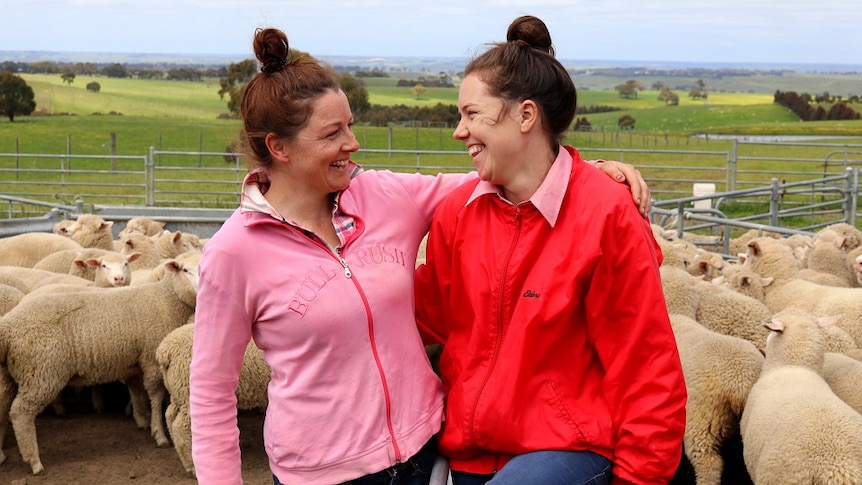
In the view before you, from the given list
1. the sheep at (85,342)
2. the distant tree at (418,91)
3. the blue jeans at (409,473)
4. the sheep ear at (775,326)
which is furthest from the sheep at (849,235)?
the distant tree at (418,91)

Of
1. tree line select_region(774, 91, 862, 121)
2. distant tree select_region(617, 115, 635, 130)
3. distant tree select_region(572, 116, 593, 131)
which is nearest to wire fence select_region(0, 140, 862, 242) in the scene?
distant tree select_region(572, 116, 593, 131)

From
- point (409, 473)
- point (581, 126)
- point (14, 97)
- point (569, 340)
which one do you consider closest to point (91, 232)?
point (409, 473)

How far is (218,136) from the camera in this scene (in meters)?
59.1

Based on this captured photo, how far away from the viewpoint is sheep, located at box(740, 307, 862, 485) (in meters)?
3.70

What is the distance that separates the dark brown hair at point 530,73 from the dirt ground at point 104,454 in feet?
12.3

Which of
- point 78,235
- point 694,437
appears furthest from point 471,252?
point 78,235

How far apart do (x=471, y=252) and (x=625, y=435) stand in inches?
24.4

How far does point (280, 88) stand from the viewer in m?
2.60

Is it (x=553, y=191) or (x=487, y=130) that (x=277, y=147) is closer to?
(x=487, y=130)

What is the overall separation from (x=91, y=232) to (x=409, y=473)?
7772mm

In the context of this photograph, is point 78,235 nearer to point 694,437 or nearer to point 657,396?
point 694,437

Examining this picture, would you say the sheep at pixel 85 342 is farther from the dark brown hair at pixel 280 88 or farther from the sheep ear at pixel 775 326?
the dark brown hair at pixel 280 88

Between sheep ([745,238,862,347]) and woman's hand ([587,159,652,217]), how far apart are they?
4.07 meters

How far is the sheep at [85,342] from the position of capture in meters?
5.79
